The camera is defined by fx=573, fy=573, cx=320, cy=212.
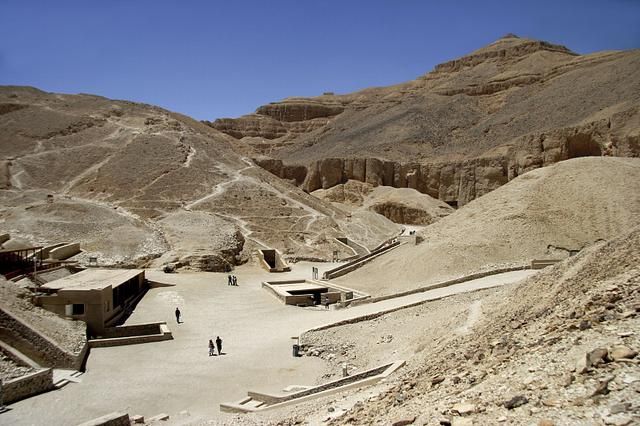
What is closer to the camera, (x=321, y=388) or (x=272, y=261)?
(x=321, y=388)

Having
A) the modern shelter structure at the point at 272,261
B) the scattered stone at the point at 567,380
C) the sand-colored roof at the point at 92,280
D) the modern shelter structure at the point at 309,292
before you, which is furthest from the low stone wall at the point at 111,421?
the modern shelter structure at the point at 272,261

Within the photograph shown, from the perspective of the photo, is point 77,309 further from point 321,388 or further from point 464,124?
point 464,124

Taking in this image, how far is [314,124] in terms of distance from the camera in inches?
3932

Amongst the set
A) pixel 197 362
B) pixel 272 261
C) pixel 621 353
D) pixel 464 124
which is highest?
pixel 464 124

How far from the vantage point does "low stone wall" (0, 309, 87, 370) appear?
45.1 feet

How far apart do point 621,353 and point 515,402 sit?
1109mm

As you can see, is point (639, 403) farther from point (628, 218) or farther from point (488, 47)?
point (488, 47)

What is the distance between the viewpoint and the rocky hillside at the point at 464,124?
47.1 metres

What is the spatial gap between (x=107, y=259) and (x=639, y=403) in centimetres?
2774

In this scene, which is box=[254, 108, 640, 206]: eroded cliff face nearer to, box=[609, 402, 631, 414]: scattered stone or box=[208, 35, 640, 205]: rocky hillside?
box=[208, 35, 640, 205]: rocky hillside

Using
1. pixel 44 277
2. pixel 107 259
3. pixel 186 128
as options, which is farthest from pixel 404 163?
pixel 44 277

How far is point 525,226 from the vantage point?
72.6 feet

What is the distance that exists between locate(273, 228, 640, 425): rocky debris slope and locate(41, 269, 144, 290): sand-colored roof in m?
10.5

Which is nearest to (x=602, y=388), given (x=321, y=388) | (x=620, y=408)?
(x=620, y=408)
